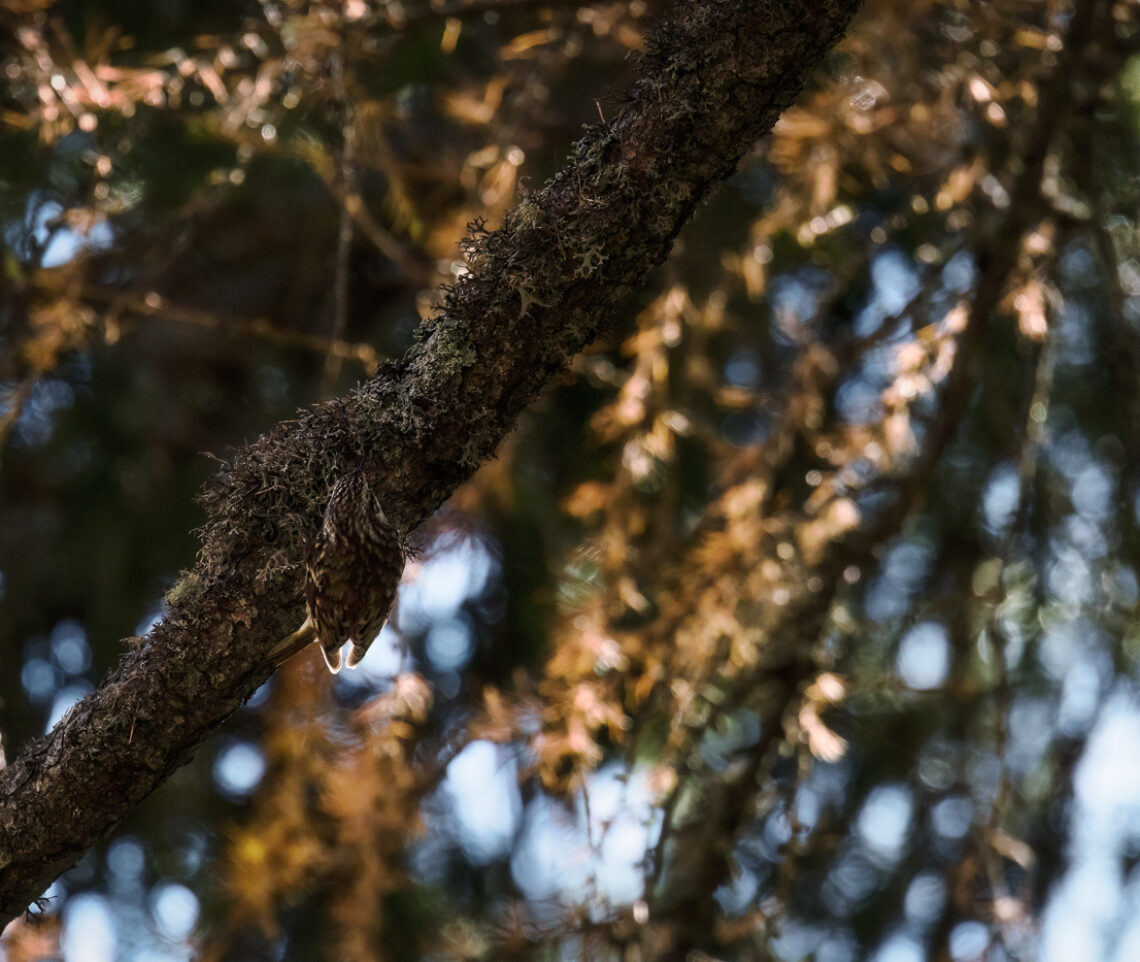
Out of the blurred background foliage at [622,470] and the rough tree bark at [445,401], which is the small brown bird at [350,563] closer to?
the rough tree bark at [445,401]

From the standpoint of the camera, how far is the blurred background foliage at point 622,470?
241cm

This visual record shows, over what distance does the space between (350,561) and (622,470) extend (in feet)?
3.99

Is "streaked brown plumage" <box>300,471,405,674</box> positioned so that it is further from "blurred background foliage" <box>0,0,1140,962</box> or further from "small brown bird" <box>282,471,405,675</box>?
"blurred background foliage" <box>0,0,1140,962</box>

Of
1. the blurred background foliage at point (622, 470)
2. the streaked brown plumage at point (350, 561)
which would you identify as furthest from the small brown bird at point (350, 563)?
the blurred background foliage at point (622, 470)

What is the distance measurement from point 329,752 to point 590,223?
5.63ft

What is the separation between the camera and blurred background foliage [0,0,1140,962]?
2412 mm

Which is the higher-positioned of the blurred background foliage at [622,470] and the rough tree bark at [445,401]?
the rough tree bark at [445,401]

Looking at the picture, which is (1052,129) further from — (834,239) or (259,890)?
(259,890)

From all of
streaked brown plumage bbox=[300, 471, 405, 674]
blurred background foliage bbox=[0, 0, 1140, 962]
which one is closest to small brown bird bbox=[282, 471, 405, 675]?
streaked brown plumage bbox=[300, 471, 405, 674]

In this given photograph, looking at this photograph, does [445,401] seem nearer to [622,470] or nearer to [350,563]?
[350,563]

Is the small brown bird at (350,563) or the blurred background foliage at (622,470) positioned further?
the blurred background foliage at (622,470)

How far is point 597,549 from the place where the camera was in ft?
8.46

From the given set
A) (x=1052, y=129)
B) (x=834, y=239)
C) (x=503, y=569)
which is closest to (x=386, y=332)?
(x=503, y=569)

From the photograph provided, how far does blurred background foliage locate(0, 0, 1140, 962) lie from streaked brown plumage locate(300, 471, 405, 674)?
1.99ft
